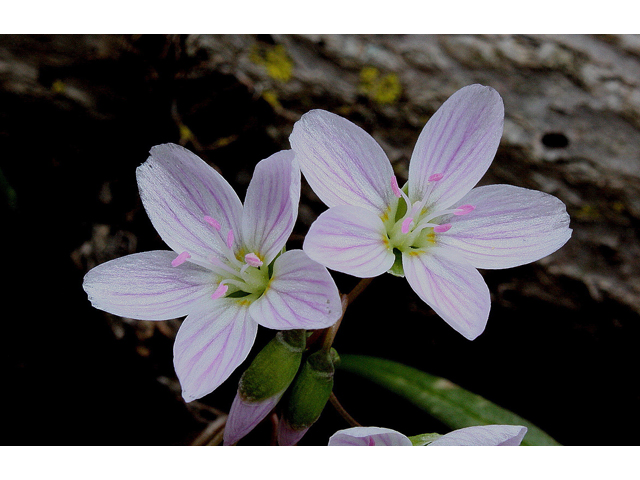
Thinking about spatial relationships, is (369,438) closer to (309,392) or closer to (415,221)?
(309,392)

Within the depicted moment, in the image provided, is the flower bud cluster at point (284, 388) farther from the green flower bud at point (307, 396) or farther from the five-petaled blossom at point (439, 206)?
the five-petaled blossom at point (439, 206)

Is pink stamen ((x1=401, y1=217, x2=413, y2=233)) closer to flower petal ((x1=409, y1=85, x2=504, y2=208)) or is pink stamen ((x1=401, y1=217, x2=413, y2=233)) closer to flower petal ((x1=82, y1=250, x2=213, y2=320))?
flower petal ((x1=409, y1=85, x2=504, y2=208))

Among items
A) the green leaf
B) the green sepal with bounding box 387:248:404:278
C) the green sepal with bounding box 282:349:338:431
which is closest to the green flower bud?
the green sepal with bounding box 282:349:338:431

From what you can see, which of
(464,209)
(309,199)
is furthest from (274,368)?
(309,199)

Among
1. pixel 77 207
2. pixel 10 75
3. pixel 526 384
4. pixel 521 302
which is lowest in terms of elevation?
pixel 526 384

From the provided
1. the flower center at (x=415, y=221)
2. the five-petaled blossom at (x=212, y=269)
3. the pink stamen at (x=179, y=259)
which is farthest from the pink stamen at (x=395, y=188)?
the pink stamen at (x=179, y=259)

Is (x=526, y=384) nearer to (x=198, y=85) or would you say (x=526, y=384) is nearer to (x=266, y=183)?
(x=266, y=183)

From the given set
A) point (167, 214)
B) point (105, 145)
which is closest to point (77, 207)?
point (105, 145)
